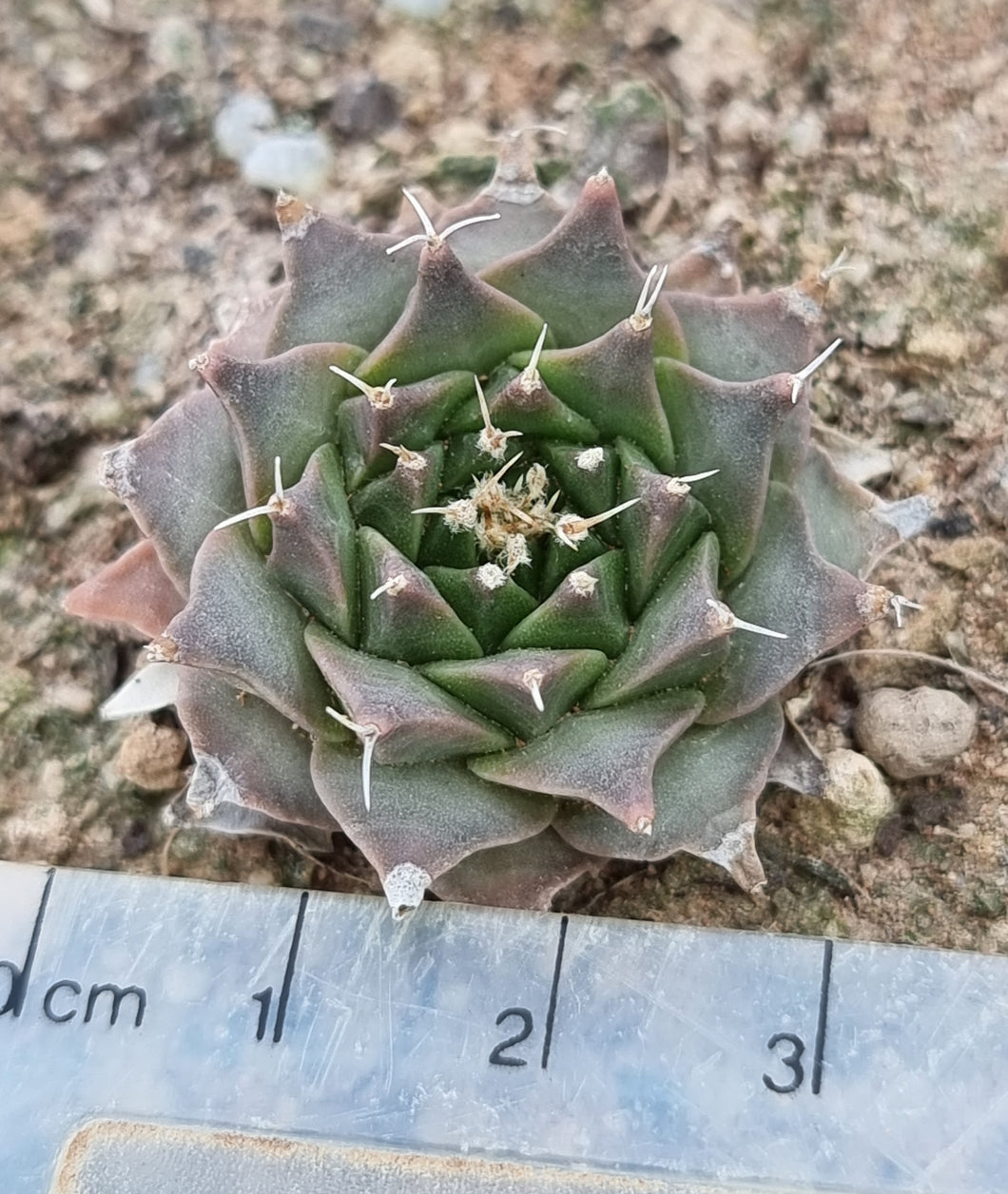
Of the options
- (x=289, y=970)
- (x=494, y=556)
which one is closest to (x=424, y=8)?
(x=494, y=556)

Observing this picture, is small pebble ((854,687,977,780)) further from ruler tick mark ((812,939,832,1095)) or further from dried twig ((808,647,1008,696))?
ruler tick mark ((812,939,832,1095))

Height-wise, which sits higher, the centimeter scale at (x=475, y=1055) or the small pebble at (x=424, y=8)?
the small pebble at (x=424, y=8)

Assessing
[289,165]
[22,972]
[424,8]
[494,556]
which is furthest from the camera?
[424,8]

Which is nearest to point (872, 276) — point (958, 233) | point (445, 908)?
point (958, 233)

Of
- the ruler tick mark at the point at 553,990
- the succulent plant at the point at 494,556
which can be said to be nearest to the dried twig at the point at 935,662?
the succulent plant at the point at 494,556

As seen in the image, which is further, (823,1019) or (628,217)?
(628,217)

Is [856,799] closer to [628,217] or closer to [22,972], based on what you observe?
[628,217]

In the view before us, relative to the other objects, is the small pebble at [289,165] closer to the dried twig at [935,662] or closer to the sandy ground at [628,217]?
the sandy ground at [628,217]

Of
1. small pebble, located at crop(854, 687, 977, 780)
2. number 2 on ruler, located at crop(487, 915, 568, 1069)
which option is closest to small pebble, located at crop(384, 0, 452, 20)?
small pebble, located at crop(854, 687, 977, 780)
